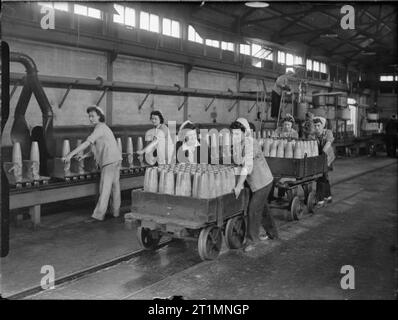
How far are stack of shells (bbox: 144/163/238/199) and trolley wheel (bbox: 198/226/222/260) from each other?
383 mm

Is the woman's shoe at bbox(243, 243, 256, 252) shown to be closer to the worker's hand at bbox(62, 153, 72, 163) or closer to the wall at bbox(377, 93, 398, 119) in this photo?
the worker's hand at bbox(62, 153, 72, 163)

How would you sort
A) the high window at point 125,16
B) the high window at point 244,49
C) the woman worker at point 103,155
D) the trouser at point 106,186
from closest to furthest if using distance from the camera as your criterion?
the woman worker at point 103,155, the trouser at point 106,186, the high window at point 125,16, the high window at point 244,49

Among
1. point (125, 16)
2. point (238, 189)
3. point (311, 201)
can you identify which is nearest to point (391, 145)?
point (311, 201)

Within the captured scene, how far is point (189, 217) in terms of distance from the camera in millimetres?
4551

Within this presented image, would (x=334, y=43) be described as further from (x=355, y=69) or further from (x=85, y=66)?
(x=85, y=66)

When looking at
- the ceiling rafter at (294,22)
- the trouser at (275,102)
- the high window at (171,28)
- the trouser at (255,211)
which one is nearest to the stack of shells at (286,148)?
the trouser at (255,211)

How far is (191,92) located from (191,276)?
690 centimetres

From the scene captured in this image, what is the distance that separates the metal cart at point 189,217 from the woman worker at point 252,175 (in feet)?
0.92

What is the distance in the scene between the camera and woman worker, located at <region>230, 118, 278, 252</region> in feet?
16.7

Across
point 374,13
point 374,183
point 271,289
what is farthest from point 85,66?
point 374,13

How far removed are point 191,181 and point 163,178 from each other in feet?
1.05

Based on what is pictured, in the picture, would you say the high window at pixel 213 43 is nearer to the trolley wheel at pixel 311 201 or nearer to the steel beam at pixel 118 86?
the steel beam at pixel 118 86

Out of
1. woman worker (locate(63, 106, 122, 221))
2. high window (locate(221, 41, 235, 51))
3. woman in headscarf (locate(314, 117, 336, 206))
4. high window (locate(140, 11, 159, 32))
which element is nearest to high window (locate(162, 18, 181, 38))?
high window (locate(140, 11, 159, 32))

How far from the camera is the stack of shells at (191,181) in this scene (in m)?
4.62
